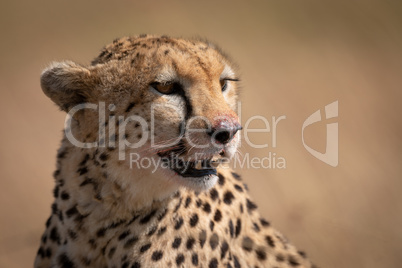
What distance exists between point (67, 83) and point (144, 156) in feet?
1.45

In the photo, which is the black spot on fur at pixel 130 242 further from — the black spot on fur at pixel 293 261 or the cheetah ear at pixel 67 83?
the black spot on fur at pixel 293 261

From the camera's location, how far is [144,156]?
7.42 feet

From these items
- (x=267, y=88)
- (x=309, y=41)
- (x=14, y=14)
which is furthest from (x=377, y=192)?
(x=14, y=14)

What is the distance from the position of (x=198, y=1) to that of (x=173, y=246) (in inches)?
213

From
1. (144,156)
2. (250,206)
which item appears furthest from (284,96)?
(144,156)

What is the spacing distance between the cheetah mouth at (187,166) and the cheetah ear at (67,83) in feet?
1.37

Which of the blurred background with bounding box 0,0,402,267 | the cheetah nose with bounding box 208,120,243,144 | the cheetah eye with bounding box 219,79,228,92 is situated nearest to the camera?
the cheetah nose with bounding box 208,120,243,144

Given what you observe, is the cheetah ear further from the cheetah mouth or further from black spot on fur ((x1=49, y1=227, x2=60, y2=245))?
black spot on fur ((x1=49, y1=227, x2=60, y2=245))

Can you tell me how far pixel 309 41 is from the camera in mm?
7348

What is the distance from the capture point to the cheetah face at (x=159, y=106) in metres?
2.20

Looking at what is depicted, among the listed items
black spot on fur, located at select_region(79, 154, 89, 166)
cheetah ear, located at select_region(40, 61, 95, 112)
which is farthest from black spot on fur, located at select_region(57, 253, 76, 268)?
cheetah ear, located at select_region(40, 61, 95, 112)

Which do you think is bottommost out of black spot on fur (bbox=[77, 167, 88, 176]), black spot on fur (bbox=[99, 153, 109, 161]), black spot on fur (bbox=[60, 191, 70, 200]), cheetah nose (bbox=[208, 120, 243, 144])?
black spot on fur (bbox=[60, 191, 70, 200])

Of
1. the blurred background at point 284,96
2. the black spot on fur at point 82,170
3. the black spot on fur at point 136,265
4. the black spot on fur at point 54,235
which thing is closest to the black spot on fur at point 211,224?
the black spot on fur at point 136,265

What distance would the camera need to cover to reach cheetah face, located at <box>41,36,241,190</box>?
2.20 meters
